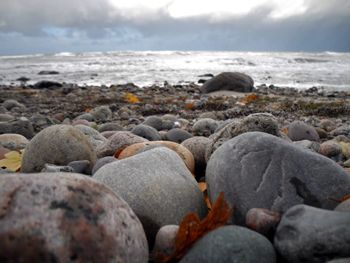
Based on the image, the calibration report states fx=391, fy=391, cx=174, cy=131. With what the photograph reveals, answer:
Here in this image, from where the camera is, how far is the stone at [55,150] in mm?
3570

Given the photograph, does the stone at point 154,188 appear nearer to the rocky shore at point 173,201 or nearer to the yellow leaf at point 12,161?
the rocky shore at point 173,201

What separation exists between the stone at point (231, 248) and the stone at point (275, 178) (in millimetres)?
392

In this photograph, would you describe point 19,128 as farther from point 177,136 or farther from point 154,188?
point 154,188

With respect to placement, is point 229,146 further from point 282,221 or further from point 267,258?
point 267,258

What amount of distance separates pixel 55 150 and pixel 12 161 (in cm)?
77

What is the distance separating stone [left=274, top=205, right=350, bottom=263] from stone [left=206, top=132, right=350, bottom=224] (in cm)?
34

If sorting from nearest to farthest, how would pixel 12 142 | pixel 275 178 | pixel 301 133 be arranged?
1. pixel 275 178
2. pixel 12 142
3. pixel 301 133

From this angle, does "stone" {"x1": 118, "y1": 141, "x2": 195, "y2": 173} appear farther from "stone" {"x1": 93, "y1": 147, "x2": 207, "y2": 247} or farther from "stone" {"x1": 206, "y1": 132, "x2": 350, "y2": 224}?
"stone" {"x1": 206, "y1": 132, "x2": 350, "y2": 224}

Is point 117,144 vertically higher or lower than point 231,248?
lower

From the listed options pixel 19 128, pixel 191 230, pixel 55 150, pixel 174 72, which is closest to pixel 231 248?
pixel 191 230

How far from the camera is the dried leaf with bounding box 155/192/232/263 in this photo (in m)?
1.85

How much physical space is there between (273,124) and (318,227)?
5.67 ft

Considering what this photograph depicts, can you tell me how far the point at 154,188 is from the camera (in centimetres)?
236

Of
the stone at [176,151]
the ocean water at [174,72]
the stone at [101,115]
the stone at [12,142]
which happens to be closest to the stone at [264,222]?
the stone at [176,151]
